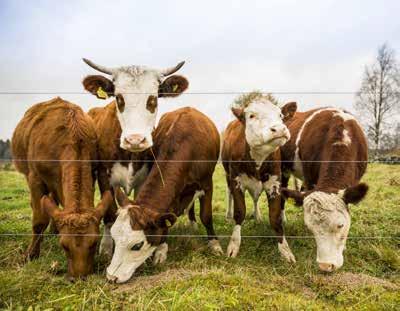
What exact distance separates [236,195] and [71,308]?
284 cm

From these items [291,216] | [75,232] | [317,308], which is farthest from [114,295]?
[291,216]

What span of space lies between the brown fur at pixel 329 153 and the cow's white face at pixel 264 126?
2.64ft

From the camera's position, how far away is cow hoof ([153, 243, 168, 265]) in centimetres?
471

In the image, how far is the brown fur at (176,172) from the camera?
172 inches

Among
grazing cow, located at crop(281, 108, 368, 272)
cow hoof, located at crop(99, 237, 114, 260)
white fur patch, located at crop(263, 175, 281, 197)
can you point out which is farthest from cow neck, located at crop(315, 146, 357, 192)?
cow hoof, located at crop(99, 237, 114, 260)

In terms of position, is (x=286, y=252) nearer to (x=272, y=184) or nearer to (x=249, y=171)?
(x=272, y=184)

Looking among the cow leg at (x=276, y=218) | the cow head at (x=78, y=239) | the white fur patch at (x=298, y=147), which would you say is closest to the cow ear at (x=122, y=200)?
the cow head at (x=78, y=239)

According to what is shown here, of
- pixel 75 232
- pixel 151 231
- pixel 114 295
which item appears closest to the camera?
pixel 114 295

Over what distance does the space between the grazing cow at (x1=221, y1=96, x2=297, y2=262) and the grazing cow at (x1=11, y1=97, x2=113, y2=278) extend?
6.28 ft

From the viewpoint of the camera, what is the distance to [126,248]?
4.23 meters

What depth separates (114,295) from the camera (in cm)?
368

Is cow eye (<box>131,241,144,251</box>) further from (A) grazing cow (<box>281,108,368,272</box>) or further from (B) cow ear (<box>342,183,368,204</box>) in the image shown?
(B) cow ear (<box>342,183,368,204</box>)

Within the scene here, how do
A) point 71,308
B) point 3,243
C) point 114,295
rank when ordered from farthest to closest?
point 3,243 → point 114,295 → point 71,308

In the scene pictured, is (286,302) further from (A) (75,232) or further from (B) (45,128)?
(B) (45,128)
